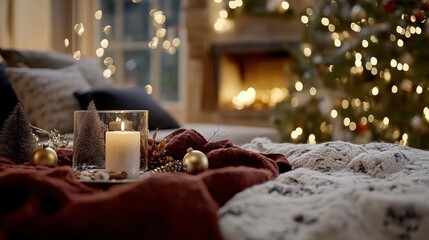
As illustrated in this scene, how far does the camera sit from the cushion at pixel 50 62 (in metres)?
2.73

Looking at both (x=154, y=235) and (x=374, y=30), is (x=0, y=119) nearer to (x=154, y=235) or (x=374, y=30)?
(x=154, y=235)

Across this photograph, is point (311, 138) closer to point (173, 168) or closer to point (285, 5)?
point (285, 5)

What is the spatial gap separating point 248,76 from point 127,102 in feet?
7.26

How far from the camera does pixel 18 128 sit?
54.1 inches

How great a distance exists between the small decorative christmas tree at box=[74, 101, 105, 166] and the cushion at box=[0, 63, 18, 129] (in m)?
1.07

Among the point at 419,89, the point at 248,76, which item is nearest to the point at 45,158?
the point at 419,89

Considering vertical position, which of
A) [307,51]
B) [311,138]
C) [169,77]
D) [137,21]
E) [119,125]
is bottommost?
[311,138]

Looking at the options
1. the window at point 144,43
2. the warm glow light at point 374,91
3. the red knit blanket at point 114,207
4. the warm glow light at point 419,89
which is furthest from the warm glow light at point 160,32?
→ the red knit blanket at point 114,207

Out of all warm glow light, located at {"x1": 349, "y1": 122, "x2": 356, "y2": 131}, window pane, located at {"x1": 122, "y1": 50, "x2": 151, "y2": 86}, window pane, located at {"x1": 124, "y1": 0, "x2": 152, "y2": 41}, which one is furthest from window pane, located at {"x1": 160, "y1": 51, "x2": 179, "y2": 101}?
warm glow light, located at {"x1": 349, "y1": 122, "x2": 356, "y2": 131}

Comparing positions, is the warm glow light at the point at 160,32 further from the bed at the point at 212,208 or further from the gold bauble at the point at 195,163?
the bed at the point at 212,208

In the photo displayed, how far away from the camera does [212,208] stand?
3.01ft

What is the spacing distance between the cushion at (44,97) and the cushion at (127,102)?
0.20 feet

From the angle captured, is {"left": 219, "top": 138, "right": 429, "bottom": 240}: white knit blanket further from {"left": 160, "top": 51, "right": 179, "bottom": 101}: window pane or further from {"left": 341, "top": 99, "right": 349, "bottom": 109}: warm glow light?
{"left": 160, "top": 51, "right": 179, "bottom": 101}: window pane

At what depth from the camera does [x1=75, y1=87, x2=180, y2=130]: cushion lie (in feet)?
8.44
